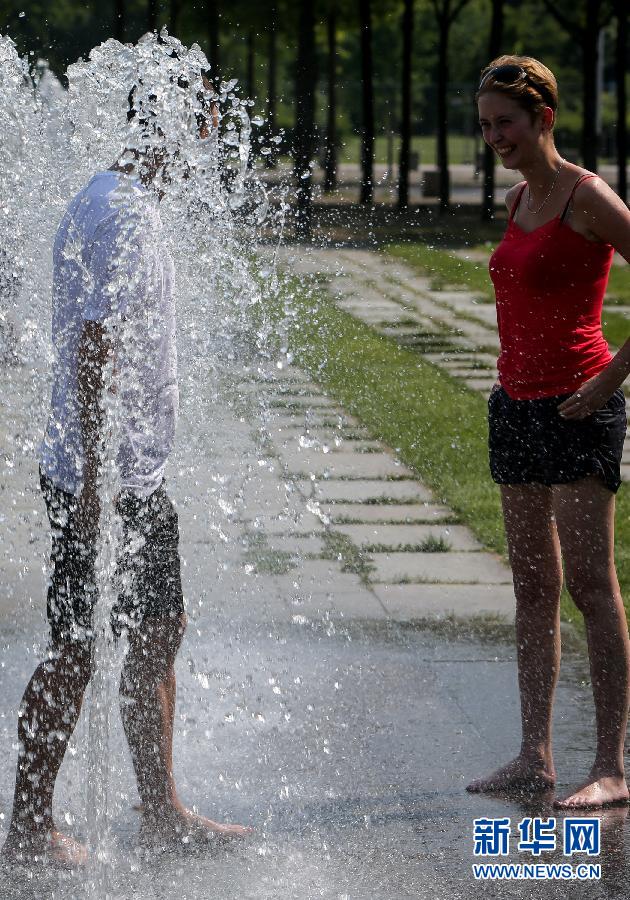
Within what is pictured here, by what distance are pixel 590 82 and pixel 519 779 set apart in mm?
18937

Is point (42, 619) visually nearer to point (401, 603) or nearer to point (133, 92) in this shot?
point (401, 603)

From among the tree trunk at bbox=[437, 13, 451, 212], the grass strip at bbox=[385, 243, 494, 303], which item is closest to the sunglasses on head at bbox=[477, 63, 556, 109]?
the grass strip at bbox=[385, 243, 494, 303]

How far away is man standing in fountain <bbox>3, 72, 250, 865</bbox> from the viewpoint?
2.97m

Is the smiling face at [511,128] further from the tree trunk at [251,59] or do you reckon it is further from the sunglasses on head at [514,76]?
the tree trunk at [251,59]

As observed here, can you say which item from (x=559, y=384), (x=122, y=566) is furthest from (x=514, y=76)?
(x=122, y=566)

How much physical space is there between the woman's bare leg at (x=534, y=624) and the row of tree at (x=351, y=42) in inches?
505

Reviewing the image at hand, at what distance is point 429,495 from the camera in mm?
6629

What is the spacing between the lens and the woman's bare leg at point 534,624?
3.62 metres

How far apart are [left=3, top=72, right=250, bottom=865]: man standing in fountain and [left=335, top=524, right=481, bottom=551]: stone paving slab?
2589 millimetres

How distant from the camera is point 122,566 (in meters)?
3.21

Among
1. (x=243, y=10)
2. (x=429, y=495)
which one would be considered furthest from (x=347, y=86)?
(x=429, y=495)

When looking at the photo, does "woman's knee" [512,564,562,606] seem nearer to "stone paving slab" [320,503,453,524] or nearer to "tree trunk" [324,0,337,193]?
"stone paving slab" [320,503,453,524]

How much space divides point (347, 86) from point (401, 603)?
45790 mm

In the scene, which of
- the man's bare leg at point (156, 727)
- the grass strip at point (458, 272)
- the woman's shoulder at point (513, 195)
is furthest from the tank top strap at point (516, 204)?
the grass strip at point (458, 272)
